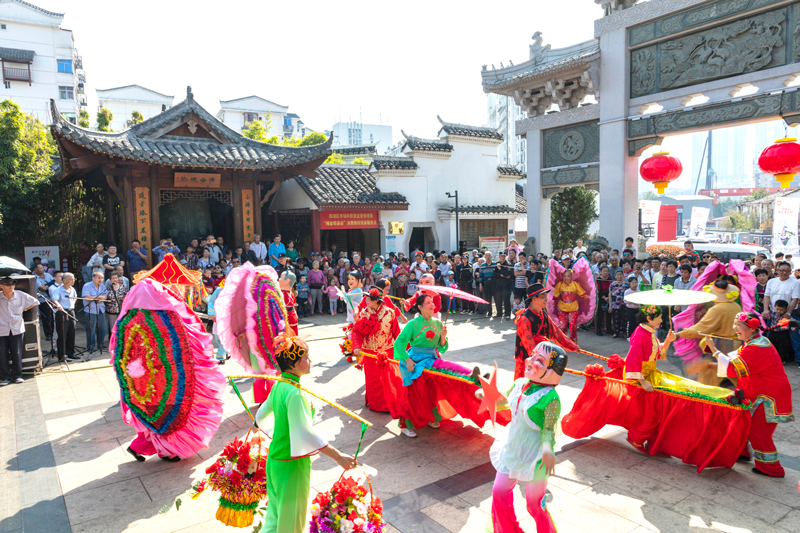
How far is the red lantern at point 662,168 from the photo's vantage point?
31.4ft

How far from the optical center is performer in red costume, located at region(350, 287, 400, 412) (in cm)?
613

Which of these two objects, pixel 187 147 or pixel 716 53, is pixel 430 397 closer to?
pixel 716 53

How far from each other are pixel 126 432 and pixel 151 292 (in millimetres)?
2031

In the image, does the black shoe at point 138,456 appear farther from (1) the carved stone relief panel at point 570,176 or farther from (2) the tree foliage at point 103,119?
(2) the tree foliage at point 103,119

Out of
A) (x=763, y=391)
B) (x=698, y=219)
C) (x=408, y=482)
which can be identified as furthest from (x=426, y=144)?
(x=698, y=219)

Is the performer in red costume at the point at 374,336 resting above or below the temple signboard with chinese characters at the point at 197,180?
below

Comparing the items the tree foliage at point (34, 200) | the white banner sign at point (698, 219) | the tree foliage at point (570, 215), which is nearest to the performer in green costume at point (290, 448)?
the tree foliage at point (34, 200)

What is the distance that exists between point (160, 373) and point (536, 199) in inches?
457

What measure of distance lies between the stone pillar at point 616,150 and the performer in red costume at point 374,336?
26.5ft

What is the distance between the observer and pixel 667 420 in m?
4.62

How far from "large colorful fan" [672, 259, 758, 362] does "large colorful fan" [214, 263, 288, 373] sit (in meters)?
4.88

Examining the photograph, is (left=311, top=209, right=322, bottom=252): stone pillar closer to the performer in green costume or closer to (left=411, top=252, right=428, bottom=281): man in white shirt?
(left=411, top=252, right=428, bottom=281): man in white shirt

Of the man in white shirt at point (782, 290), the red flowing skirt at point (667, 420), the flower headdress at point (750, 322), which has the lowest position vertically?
the red flowing skirt at point (667, 420)

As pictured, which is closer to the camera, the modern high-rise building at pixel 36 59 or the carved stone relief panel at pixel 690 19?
the carved stone relief panel at pixel 690 19
